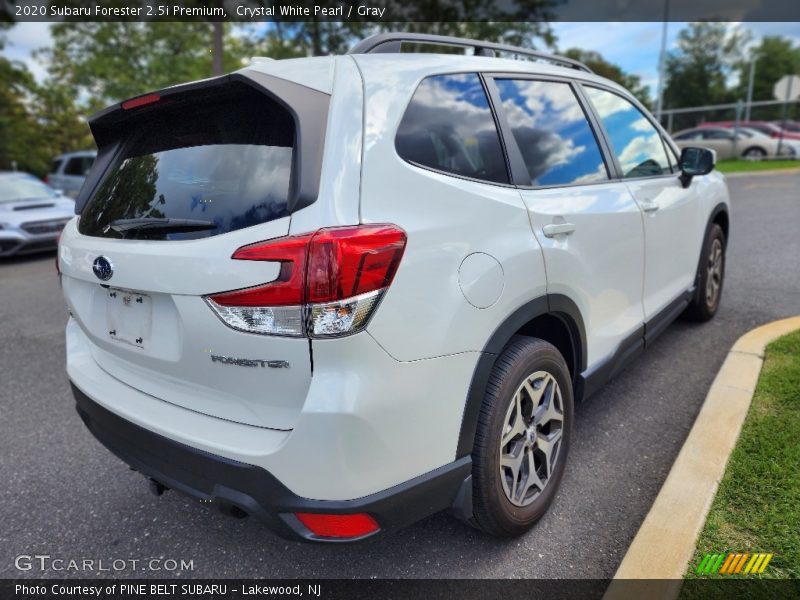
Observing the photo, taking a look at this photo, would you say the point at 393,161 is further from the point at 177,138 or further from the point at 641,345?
the point at 641,345

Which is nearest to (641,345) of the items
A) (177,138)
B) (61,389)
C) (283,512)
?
(283,512)

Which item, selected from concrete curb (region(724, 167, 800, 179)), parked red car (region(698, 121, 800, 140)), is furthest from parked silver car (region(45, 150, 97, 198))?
parked red car (region(698, 121, 800, 140))

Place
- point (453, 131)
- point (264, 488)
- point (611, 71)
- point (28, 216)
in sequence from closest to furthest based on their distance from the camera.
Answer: point (264, 488) < point (453, 131) < point (28, 216) < point (611, 71)

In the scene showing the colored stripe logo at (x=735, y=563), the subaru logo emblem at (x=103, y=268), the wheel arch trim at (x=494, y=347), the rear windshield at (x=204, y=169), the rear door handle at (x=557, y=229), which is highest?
the rear windshield at (x=204, y=169)

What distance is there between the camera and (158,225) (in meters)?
1.86

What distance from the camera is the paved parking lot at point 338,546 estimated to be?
216 centimetres

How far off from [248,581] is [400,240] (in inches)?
57.2

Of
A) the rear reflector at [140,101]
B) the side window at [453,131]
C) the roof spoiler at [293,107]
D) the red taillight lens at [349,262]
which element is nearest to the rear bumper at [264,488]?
the red taillight lens at [349,262]

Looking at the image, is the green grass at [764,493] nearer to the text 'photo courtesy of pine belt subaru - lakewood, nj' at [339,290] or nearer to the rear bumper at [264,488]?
the text 'photo courtesy of pine belt subaru - lakewood, nj' at [339,290]

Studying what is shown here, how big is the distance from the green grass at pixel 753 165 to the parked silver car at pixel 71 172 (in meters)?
19.0

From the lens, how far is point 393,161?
1.73 m

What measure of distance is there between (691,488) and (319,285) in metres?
1.89

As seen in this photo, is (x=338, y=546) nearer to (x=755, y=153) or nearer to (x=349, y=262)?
(x=349, y=262)

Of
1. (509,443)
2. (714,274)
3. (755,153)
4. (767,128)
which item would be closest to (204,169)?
(509,443)
